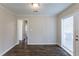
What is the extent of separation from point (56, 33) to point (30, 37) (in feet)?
5.98

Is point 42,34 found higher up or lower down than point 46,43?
higher up

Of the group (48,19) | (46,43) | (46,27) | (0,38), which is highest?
(48,19)

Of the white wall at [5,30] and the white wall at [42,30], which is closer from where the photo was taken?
the white wall at [5,30]

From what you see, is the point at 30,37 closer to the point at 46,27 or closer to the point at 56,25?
the point at 46,27

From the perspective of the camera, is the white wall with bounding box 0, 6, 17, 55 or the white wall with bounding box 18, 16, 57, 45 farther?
the white wall with bounding box 18, 16, 57, 45

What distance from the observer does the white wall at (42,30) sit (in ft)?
26.8

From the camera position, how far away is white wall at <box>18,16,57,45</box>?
816 centimetres

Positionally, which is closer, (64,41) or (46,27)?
(64,41)

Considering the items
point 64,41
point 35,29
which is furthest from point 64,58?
point 35,29

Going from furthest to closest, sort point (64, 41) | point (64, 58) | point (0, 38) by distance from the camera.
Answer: point (64, 41) < point (0, 38) < point (64, 58)

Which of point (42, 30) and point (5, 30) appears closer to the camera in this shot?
point (5, 30)

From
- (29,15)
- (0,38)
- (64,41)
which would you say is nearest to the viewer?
(0,38)

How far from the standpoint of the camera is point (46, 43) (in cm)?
821

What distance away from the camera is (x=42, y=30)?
26.9 ft
